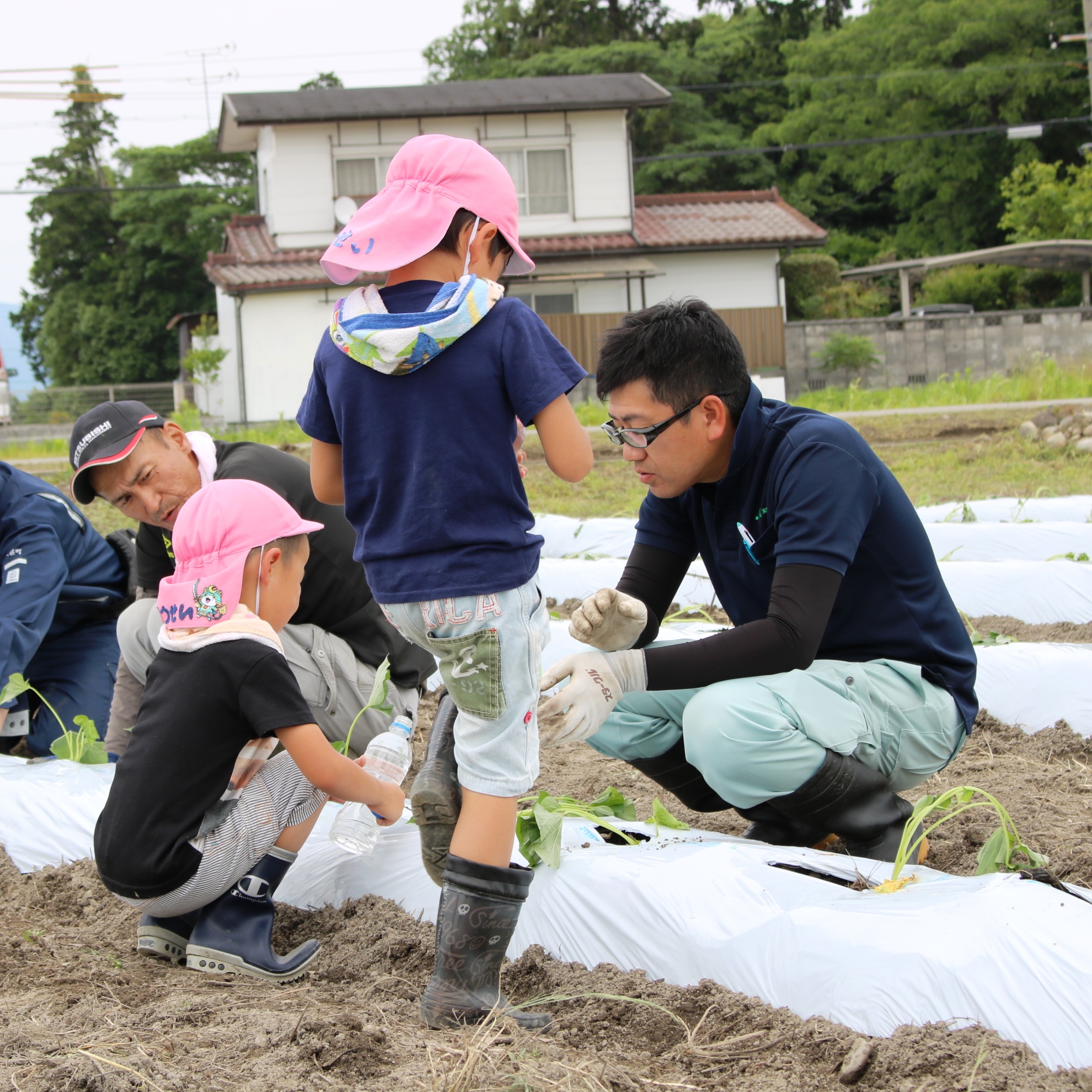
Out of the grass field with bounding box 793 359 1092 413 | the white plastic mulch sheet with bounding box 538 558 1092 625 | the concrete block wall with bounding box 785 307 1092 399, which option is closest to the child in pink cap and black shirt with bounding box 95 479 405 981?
the white plastic mulch sheet with bounding box 538 558 1092 625

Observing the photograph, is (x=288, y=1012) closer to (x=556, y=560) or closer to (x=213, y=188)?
(x=556, y=560)

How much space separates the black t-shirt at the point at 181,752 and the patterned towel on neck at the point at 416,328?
1.75 feet

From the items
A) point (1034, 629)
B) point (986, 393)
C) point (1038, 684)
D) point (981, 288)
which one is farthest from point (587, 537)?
point (981, 288)

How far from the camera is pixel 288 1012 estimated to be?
1.54 metres

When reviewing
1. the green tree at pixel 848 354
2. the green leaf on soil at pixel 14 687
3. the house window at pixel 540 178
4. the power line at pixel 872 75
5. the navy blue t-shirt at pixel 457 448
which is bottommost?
the green leaf on soil at pixel 14 687

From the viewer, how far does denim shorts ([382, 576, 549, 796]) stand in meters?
1.61

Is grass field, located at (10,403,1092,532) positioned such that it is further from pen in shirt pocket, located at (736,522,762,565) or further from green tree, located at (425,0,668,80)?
green tree, located at (425,0,668,80)

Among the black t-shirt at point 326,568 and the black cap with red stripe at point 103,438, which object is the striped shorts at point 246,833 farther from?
the black cap with red stripe at point 103,438

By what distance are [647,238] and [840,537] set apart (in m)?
15.6

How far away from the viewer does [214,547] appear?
5.97 feet

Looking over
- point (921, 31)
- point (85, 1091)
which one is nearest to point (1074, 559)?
point (85, 1091)

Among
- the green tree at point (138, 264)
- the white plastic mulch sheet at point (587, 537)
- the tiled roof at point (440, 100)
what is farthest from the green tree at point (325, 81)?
the white plastic mulch sheet at point (587, 537)

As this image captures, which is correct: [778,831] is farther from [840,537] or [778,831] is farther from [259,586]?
[259,586]

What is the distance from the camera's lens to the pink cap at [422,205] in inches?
64.6
